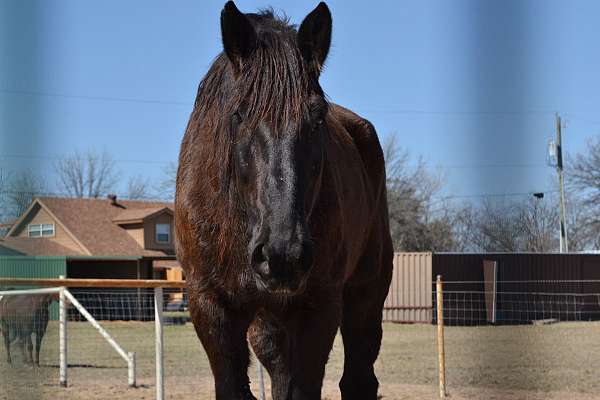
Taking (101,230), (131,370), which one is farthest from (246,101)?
(101,230)

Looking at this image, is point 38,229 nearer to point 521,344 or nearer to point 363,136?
point 521,344

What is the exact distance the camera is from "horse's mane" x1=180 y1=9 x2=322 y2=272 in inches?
122

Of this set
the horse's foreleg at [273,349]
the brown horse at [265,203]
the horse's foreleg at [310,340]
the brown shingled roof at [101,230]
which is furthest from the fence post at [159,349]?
the brown shingled roof at [101,230]

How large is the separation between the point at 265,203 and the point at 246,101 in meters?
0.51

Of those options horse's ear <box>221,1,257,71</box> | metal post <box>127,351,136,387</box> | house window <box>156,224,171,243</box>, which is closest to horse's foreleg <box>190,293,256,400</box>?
horse's ear <box>221,1,257,71</box>

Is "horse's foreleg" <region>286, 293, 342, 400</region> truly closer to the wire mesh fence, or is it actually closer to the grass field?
the wire mesh fence

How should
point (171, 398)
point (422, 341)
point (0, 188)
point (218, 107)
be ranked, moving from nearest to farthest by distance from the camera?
1. point (0, 188)
2. point (218, 107)
3. point (171, 398)
4. point (422, 341)

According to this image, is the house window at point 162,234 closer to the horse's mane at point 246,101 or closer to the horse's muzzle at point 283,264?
the horse's mane at point 246,101

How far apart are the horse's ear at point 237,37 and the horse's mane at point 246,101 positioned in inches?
1.5

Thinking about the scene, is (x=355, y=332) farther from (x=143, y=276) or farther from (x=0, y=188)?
(x=143, y=276)

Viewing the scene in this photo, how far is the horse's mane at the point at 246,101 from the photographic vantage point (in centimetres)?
310

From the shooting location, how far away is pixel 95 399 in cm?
918

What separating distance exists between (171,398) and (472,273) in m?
12.0

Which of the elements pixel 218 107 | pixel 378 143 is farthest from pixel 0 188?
pixel 378 143
